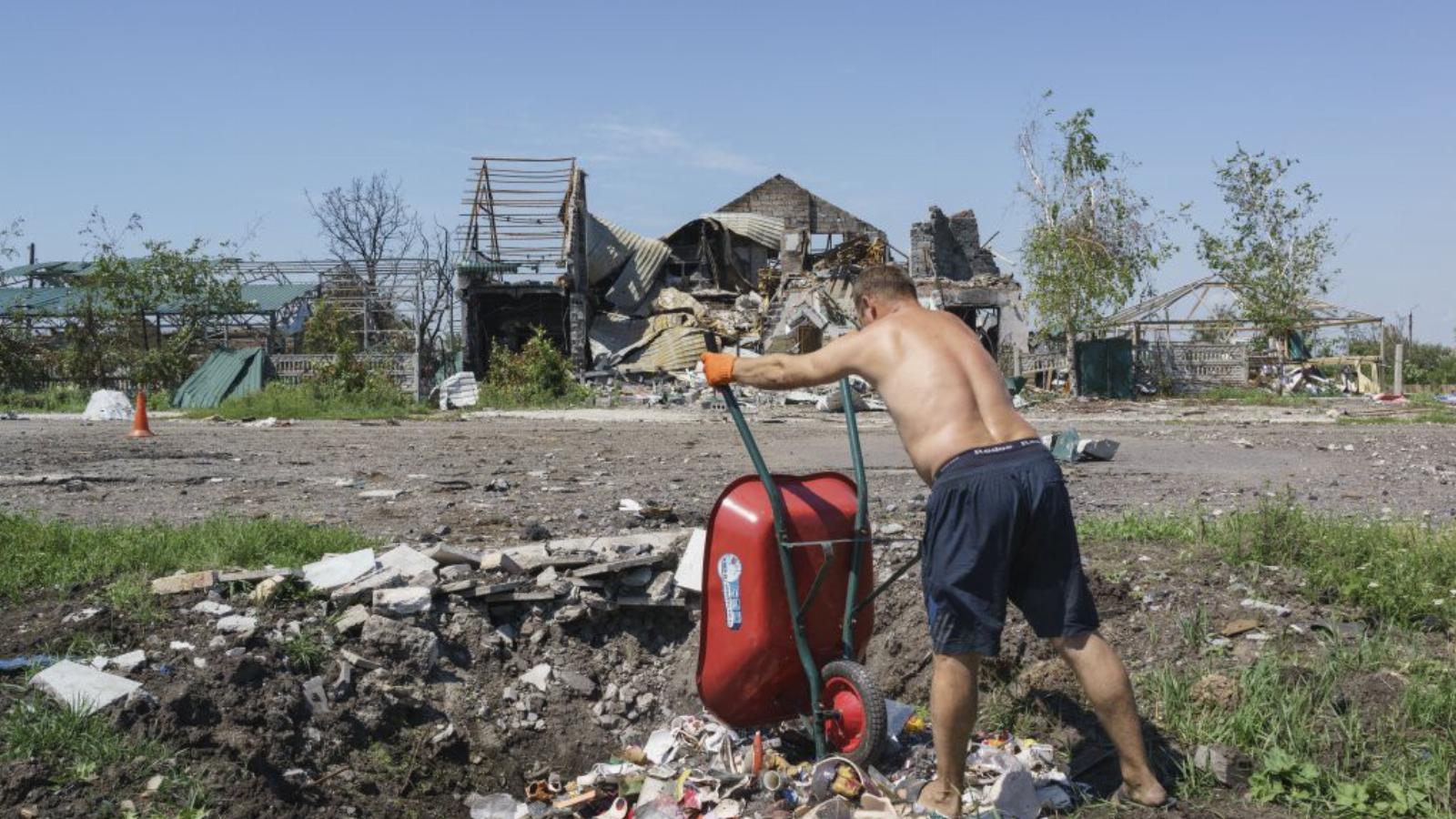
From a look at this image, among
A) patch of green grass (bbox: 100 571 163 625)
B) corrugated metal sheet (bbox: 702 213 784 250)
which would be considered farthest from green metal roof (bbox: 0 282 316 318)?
patch of green grass (bbox: 100 571 163 625)

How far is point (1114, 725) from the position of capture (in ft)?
10.1

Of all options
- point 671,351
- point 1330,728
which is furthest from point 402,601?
point 671,351

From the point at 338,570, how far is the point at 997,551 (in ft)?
9.46

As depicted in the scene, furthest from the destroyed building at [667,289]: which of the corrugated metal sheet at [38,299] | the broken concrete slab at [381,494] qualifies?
the broken concrete slab at [381,494]

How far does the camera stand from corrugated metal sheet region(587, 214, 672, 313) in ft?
105

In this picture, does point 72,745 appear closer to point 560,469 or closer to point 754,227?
point 560,469

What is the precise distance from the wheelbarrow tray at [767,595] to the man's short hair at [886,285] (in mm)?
626

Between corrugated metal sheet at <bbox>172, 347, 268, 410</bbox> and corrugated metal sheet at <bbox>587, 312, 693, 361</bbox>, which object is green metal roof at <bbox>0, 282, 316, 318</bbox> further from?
corrugated metal sheet at <bbox>587, 312, 693, 361</bbox>

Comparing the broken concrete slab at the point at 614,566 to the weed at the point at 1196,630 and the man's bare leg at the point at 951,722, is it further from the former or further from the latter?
the weed at the point at 1196,630

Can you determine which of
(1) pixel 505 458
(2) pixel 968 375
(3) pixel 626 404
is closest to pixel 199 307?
(3) pixel 626 404

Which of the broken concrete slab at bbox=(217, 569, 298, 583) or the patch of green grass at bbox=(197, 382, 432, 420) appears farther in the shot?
the patch of green grass at bbox=(197, 382, 432, 420)

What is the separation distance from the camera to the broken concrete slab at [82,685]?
3355 mm

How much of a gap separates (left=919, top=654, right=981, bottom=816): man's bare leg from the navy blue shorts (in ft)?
0.17

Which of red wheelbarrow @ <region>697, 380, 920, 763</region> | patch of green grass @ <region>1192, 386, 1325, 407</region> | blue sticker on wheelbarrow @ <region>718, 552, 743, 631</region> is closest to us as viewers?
red wheelbarrow @ <region>697, 380, 920, 763</region>
